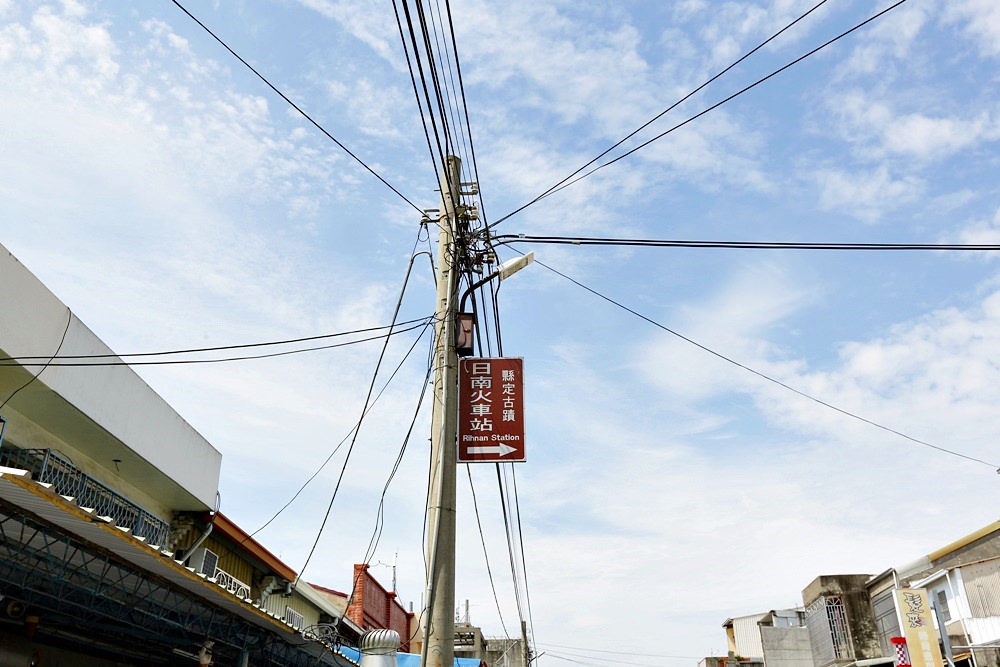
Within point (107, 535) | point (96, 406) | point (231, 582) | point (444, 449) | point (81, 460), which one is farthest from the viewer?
point (231, 582)

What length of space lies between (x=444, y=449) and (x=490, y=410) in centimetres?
116

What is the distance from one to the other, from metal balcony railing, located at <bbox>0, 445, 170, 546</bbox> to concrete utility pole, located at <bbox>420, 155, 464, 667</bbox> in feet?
17.7

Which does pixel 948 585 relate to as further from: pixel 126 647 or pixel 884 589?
pixel 126 647

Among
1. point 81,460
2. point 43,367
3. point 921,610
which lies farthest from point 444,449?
point 921,610

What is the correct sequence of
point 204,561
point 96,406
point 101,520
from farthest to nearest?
point 204,561 < point 96,406 < point 101,520

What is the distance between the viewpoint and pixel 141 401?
1457 centimetres

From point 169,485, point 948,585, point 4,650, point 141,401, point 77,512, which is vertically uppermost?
point 141,401

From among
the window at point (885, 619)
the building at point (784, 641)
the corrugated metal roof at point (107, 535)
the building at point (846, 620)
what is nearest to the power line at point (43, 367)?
the corrugated metal roof at point (107, 535)

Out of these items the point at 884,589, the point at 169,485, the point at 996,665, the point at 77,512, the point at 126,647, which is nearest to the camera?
the point at 77,512

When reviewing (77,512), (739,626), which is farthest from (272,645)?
(739,626)

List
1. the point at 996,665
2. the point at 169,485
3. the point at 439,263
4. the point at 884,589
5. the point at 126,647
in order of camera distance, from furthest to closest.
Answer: the point at 884,589 → the point at 996,665 → the point at 169,485 → the point at 126,647 → the point at 439,263

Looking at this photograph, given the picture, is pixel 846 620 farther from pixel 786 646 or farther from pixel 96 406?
pixel 96 406

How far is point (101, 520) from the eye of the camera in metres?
7.58

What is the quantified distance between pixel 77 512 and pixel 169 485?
29.5 feet
